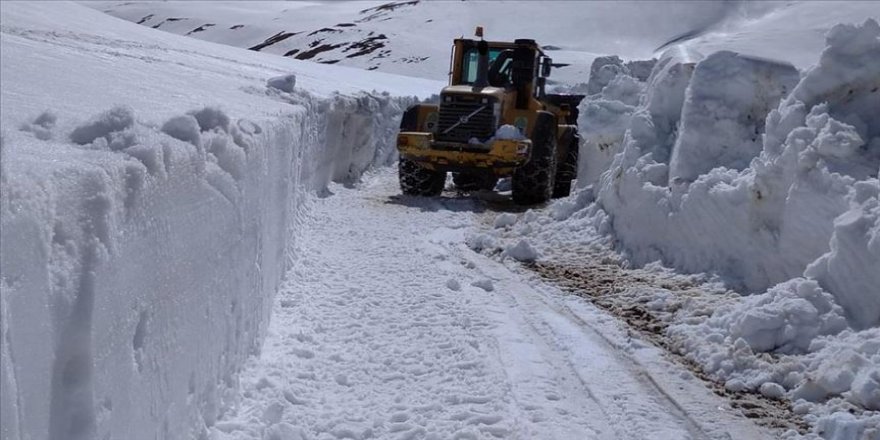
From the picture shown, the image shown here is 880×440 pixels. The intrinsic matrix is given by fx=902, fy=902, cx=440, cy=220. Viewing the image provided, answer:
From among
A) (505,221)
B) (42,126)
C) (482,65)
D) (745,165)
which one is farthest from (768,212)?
(482,65)

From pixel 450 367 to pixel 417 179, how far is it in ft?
25.8

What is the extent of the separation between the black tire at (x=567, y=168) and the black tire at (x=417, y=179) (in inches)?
80.1

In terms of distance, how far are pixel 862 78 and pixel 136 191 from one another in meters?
6.10

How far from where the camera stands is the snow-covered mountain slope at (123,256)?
6.55 ft

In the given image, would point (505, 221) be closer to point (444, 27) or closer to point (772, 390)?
point (772, 390)

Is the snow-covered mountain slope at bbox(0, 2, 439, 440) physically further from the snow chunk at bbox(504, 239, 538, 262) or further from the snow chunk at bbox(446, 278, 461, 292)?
the snow chunk at bbox(504, 239, 538, 262)

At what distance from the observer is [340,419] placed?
13.8 feet

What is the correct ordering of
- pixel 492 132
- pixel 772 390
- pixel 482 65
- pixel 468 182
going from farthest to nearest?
pixel 468 182 < pixel 482 65 < pixel 492 132 < pixel 772 390

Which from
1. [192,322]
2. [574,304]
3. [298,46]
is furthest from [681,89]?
[298,46]

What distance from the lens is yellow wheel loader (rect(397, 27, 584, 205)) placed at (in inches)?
477

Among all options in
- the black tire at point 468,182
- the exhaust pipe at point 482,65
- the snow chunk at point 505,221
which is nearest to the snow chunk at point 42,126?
the snow chunk at point 505,221

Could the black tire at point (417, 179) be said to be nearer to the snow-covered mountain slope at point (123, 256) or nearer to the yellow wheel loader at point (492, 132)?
the yellow wheel loader at point (492, 132)

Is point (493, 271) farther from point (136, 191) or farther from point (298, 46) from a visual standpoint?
point (298, 46)

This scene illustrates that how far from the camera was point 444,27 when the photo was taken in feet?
279
